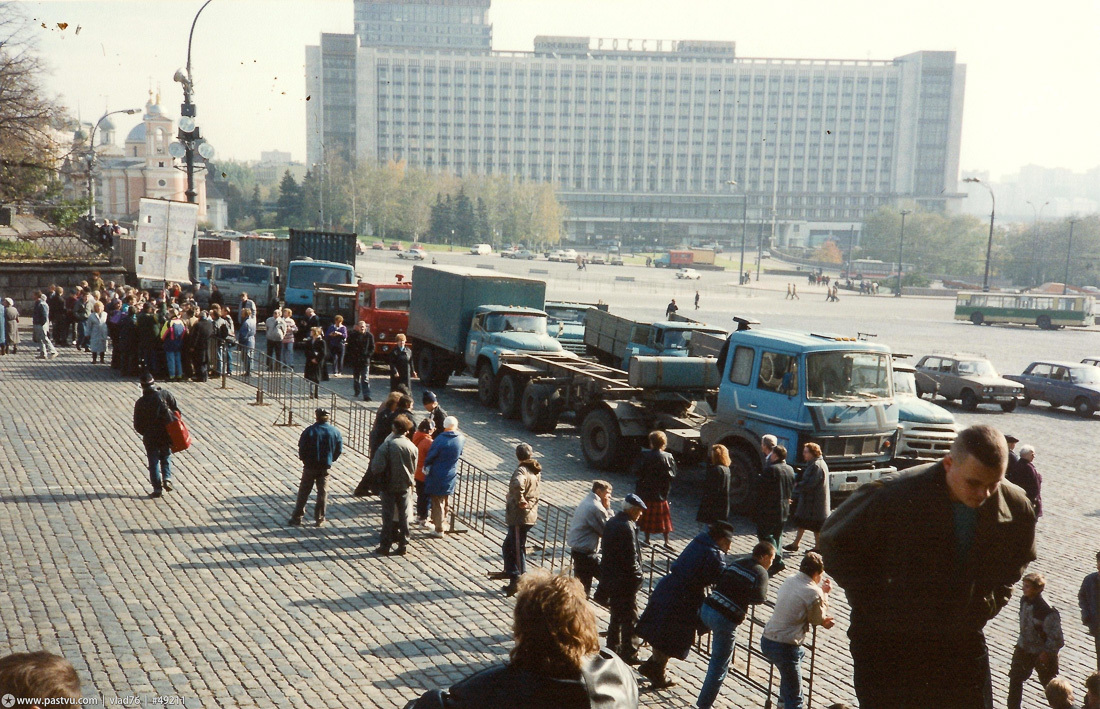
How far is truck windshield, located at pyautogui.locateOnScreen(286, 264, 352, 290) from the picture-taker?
103 ft

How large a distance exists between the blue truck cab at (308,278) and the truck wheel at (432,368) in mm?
7725

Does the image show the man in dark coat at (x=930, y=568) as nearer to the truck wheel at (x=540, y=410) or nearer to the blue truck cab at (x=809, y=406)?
the blue truck cab at (x=809, y=406)

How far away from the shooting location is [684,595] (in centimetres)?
766

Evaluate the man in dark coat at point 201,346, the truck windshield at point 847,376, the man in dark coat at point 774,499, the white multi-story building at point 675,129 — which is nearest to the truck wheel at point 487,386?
the man in dark coat at point 201,346

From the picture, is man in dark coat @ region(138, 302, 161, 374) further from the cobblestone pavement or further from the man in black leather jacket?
the man in black leather jacket

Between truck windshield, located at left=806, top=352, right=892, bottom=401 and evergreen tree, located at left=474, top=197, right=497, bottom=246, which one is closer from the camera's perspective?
truck windshield, located at left=806, top=352, right=892, bottom=401

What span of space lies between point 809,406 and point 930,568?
1132 centimetres

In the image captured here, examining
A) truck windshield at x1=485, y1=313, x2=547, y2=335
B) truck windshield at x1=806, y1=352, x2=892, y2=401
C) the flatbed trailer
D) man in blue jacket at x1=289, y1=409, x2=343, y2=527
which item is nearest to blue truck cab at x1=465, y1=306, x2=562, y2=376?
truck windshield at x1=485, y1=313, x2=547, y2=335

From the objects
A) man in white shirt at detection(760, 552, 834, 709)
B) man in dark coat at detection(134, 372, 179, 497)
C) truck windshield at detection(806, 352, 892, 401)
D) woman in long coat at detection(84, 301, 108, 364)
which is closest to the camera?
man in white shirt at detection(760, 552, 834, 709)

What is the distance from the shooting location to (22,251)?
3828cm

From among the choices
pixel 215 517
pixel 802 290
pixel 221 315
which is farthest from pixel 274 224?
pixel 215 517

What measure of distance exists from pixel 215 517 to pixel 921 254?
406 ft

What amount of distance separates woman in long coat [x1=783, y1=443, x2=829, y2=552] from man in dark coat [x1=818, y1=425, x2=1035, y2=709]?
30.9 feet

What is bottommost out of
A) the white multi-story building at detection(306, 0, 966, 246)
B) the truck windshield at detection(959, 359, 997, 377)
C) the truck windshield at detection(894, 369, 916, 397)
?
the truck windshield at detection(959, 359, 997, 377)
